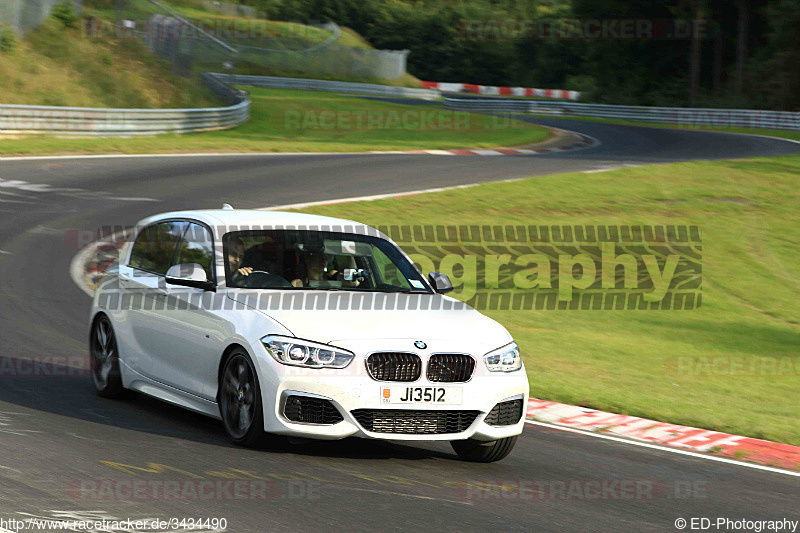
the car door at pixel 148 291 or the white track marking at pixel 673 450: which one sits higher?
the car door at pixel 148 291

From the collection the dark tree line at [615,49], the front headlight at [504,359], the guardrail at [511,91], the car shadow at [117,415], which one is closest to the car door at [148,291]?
the car shadow at [117,415]

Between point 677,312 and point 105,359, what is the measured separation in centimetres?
1083

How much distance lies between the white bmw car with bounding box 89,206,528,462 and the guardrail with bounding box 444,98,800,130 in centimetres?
4779

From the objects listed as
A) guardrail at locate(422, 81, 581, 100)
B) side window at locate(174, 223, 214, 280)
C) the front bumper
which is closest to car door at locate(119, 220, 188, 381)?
side window at locate(174, 223, 214, 280)

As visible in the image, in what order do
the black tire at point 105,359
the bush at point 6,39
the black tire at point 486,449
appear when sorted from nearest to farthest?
the black tire at point 486,449
the black tire at point 105,359
the bush at point 6,39

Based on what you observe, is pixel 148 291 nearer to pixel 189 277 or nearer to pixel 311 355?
pixel 189 277

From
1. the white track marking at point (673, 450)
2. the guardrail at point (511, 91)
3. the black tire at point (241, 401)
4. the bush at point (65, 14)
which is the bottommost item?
the guardrail at point (511, 91)

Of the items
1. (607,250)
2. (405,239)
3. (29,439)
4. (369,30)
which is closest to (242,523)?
(29,439)

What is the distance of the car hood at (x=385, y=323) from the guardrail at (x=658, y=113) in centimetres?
4804

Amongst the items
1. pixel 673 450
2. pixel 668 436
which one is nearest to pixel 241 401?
pixel 673 450

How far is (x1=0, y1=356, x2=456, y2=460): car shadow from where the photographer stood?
24.9 ft

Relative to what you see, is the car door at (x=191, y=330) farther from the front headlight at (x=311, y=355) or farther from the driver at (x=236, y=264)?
the front headlight at (x=311, y=355)

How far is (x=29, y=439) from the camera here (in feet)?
24.4

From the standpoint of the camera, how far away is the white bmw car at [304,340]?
23.1 ft
